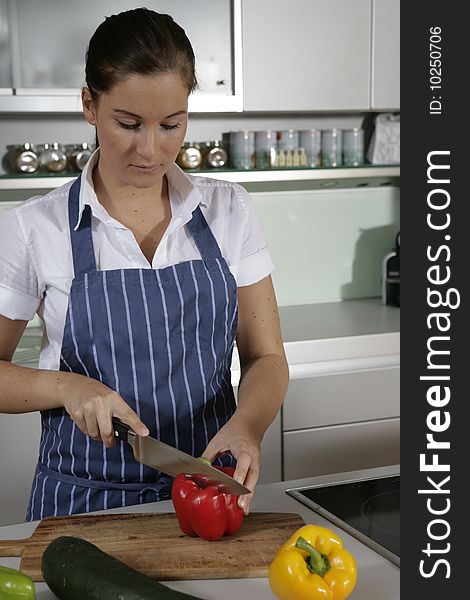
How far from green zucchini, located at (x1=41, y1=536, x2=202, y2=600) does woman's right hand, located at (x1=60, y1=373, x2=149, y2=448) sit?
0.60ft

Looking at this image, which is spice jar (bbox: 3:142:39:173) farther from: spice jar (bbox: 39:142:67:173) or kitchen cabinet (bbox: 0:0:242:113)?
kitchen cabinet (bbox: 0:0:242:113)

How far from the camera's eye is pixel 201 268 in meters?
1.54

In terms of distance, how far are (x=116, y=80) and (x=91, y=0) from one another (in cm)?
138

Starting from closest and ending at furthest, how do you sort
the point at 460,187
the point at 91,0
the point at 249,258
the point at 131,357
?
the point at 460,187, the point at 131,357, the point at 249,258, the point at 91,0

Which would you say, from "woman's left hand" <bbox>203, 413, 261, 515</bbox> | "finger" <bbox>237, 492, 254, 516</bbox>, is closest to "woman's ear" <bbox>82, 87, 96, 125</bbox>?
"woman's left hand" <bbox>203, 413, 261, 515</bbox>

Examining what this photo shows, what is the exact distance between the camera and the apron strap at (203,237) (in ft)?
5.14

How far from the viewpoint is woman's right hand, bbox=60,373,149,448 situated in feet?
4.19

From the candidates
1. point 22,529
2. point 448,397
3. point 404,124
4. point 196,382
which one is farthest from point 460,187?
point 22,529

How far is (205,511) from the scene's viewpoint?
1221 mm

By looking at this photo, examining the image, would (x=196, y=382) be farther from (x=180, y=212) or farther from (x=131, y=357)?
(x=180, y=212)

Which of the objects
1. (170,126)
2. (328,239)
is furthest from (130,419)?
(328,239)

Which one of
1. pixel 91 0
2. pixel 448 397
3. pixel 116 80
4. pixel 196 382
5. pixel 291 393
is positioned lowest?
pixel 291 393

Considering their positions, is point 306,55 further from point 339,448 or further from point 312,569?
point 312,569

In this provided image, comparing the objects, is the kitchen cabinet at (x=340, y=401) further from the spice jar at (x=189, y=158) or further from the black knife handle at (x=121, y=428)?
the black knife handle at (x=121, y=428)
